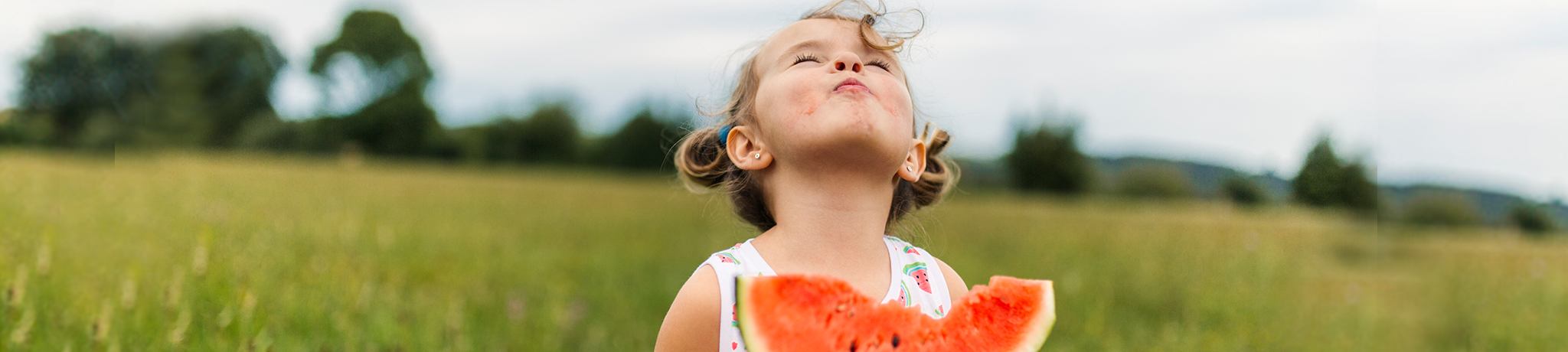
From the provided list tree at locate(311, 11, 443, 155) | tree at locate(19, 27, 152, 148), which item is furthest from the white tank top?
tree at locate(311, 11, 443, 155)

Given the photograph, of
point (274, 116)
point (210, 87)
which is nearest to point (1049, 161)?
point (274, 116)

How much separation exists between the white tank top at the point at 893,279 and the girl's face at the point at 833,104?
0.21 metres

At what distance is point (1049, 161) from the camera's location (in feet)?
120

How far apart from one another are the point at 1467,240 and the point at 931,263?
9.05 metres

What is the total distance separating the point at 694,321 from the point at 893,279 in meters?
0.43

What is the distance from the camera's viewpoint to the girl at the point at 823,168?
1829 millimetres

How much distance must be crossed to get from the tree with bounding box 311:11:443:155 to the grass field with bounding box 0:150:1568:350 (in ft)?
101

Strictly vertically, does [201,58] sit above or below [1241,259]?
above

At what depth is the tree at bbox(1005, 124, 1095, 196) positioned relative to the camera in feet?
115

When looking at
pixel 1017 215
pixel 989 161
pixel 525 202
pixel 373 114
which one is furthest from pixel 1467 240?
pixel 373 114

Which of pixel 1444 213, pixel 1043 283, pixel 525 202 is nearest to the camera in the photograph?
pixel 1043 283

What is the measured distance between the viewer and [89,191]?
7.09m

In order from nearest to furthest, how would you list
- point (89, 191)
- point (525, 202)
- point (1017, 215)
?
point (89, 191) < point (525, 202) < point (1017, 215)

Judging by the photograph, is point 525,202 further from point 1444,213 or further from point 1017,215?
point 1444,213
